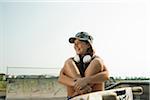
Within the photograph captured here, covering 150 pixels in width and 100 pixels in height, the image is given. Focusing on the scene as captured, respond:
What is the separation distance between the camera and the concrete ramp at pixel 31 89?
2.72 metres

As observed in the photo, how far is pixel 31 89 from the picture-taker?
3.02m

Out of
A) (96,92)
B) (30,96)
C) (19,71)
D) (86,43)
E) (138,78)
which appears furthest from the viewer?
(30,96)

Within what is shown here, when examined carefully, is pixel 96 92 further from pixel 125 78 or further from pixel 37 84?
pixel 37 84

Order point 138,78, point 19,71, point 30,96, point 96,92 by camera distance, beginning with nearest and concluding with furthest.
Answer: point 96,92
point 138,78
point 19,71
point 30,96

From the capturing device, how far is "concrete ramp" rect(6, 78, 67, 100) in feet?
8.94

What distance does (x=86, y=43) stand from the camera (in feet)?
5.02

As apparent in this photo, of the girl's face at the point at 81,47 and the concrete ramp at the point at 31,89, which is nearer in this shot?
the girl's face at the point at 81,47

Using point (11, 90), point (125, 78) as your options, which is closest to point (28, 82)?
point (11, 90)

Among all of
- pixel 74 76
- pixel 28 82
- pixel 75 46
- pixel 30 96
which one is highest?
pixel 75 46

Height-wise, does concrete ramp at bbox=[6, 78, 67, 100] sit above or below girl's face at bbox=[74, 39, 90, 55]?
below

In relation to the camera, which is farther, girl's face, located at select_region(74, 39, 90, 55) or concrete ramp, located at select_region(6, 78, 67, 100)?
concrete ramp, located at select_region(6, 78, 67, 100)

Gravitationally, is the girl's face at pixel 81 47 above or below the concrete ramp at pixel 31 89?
above

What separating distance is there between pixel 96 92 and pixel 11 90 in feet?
5.72

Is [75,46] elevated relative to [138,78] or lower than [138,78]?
elevated
